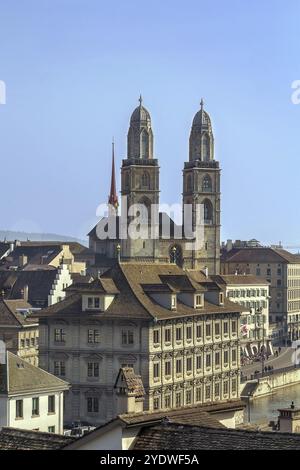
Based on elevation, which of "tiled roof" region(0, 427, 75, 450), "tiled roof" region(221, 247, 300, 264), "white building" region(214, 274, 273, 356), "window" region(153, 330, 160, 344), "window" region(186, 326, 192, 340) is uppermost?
"tiled roof" region(221, 247, 300, 264)

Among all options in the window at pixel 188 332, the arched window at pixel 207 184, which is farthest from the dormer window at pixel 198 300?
the arched window at pixel 207 184

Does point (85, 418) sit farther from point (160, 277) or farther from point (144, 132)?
point (144, 132)

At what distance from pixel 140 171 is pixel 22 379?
86.7m

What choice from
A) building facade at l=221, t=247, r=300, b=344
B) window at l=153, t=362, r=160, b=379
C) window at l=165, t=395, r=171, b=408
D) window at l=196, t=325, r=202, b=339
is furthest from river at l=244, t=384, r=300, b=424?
building facade at l=221, t=247, r=300, b=344

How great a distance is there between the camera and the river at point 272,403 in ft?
272

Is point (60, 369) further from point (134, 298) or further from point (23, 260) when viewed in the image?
point (23, 260)

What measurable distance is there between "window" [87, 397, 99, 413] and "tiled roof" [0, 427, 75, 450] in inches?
1688

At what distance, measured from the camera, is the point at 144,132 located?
453 ft

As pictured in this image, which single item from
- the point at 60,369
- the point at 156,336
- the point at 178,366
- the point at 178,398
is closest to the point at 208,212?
the point at 178,366

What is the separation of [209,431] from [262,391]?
260 ft

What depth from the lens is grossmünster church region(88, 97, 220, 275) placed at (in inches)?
5290

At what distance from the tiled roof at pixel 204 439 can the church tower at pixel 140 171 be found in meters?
115

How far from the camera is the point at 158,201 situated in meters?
138

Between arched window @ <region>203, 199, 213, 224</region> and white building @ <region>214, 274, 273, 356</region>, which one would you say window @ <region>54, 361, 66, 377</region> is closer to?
white building @ <region>214, 274, 273, 356</region>
